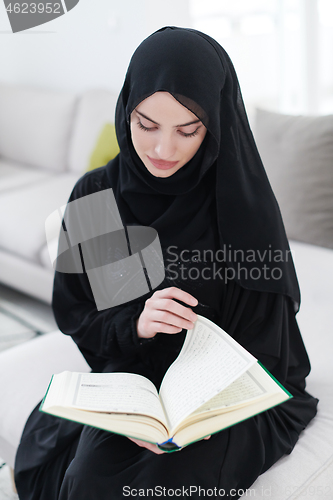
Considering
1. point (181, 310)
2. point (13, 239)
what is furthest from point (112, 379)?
point (13, 239)

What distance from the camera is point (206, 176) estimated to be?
104 centimetres

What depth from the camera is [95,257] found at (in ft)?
3.62

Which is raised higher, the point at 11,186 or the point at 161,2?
the point at 161,2

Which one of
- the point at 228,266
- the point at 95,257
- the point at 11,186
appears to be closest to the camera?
the point at 228,266

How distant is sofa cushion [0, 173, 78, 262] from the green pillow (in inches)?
11.0

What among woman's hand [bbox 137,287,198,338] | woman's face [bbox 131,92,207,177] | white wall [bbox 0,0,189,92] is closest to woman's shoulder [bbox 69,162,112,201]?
woman's face [bbox 131,92,207,177]

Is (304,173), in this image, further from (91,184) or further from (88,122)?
(88,122)

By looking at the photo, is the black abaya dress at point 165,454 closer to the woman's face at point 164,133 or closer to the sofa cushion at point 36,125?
the woman's face at point 164,133

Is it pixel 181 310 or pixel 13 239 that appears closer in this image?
pixel 181 310

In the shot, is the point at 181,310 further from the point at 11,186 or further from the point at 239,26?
Answer: the point at 239,26

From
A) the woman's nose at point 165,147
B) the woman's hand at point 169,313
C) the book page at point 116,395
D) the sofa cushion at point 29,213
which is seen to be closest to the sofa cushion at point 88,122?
the sofa cushion at point 29,213

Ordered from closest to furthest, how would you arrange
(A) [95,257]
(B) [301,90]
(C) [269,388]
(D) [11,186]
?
(C) [269,388]
(A) [95,257]
(D) [11,186]
(B) [301,90]

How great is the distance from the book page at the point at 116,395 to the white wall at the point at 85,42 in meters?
2.35

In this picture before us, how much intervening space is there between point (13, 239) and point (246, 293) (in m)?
1.72
